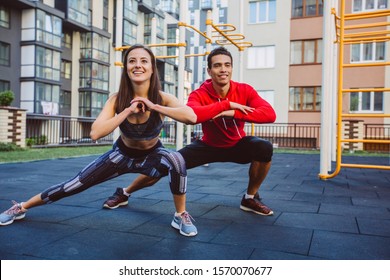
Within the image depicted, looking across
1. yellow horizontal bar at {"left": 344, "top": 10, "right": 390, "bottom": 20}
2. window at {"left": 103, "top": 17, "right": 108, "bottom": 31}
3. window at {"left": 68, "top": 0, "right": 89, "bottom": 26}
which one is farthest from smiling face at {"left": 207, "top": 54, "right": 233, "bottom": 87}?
window at {"left": 103, "top": 17, "right": 108, "bottom": 31}

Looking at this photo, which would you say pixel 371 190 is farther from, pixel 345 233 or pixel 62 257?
pixel 62 257

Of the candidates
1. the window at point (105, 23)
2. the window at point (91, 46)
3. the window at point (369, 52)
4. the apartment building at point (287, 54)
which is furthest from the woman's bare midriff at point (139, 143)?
the window at point (105, 23)

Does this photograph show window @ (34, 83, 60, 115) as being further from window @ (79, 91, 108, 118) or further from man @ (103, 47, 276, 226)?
man @ (103, 47, 276, 226)

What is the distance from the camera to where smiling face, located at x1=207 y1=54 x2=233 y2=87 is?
8.62ft

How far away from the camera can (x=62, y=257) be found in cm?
164

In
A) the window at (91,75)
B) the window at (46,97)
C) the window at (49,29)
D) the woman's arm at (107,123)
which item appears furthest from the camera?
the window at (91,75)

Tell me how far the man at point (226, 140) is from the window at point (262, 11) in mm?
14463

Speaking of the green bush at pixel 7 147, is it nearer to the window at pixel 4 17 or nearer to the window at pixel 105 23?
the window at pixel 4 17

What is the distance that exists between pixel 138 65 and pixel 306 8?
1519cm

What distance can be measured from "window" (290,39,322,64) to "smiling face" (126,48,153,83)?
47.4 feet

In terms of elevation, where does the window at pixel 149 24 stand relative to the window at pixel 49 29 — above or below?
above

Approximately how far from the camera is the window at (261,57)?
16094 millimetres

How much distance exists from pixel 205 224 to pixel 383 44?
47.4 ft

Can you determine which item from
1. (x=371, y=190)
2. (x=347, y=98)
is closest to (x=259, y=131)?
(x=347, y=98)
